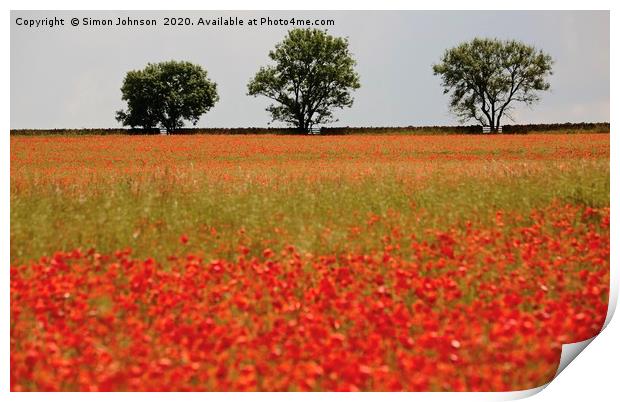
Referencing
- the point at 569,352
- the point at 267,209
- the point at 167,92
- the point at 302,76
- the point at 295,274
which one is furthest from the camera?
the point at 302,76

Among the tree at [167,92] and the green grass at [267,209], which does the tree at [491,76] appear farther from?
the tree at [167,92]

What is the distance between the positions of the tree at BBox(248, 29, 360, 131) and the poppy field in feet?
2.34

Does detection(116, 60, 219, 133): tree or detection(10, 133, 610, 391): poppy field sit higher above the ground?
detection(116, 60, 219, 133): tree

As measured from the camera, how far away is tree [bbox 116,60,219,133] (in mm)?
4688

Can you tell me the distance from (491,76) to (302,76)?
6.48 ft

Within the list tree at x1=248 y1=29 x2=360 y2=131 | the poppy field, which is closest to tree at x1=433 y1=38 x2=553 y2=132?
the poppy field

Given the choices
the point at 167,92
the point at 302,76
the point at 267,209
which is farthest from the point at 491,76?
the point at 167,92

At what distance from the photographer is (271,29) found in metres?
4.42

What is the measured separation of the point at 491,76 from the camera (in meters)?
6.75

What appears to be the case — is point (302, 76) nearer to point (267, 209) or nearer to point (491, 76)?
point (491, 76)

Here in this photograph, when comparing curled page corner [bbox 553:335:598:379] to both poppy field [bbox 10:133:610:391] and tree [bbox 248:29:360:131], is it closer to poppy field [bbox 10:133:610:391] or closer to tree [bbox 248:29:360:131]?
poppy field [bbox 10:133:610:391]

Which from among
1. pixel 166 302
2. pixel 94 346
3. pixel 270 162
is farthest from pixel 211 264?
pixel 270 162

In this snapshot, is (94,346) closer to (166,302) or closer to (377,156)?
(166,302)
